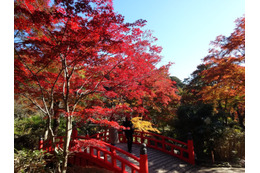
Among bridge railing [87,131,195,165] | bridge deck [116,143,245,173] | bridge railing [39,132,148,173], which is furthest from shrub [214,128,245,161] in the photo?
bridge railing [39,132,148,173]

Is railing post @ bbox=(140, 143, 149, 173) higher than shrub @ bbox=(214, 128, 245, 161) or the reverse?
higher

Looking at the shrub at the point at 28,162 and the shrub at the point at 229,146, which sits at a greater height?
the shrub at the point at 28,162

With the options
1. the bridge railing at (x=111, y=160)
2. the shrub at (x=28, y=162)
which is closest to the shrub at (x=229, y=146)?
the bridge railing at (x=111, y=160)

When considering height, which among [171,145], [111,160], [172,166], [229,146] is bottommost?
[172,166]

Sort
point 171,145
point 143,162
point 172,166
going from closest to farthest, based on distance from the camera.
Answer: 1. point 143,162
2. point 172,166
3. point 171,145

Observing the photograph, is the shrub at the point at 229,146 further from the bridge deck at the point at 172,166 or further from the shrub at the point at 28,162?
the shrub at the point at 28,162

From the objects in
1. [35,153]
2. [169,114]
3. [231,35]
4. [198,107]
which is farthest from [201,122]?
[35,153]

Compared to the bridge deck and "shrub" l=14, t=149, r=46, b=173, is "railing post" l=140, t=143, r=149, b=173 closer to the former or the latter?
the bridge deck

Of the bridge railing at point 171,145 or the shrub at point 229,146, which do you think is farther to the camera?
the shrub at point 229,146

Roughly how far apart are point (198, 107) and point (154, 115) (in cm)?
327

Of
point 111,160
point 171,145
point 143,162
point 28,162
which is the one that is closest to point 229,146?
point 171,145

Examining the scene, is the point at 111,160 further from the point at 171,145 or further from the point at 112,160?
the point at 171,145

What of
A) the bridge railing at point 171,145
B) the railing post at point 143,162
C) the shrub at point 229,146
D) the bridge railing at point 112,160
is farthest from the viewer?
the shrub at point 229,146

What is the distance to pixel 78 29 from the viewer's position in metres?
3.40
